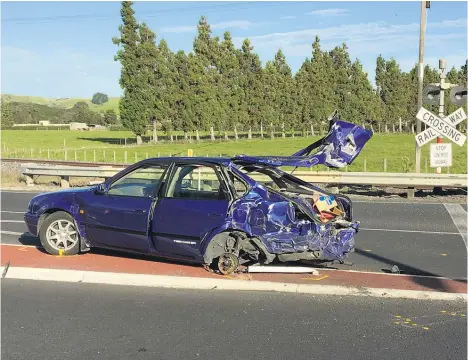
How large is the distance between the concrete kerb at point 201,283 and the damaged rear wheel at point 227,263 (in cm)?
27

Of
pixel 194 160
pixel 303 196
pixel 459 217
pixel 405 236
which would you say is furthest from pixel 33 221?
pixel 459 217

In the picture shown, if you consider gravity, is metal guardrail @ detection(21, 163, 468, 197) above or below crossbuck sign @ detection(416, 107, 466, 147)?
below

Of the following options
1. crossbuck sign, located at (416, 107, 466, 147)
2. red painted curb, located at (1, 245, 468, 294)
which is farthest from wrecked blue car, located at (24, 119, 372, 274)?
crossbuck sign, located at (416, 107, 466, 147)

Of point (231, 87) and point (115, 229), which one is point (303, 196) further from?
point (231, 87)

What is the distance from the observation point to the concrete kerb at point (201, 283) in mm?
5547

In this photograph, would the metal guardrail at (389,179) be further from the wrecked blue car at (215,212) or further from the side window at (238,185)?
the side window at (238,185)

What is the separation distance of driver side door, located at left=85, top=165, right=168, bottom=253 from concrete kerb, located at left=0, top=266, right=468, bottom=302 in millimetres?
587

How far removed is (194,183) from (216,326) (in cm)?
239

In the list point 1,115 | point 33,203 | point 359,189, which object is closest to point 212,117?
point 359,189

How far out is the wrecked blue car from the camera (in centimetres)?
609

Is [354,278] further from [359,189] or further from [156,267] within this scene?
[359,189]

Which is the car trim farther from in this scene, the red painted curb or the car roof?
the car roof

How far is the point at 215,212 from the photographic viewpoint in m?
6.18

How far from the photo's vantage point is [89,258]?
7098 millimetres
